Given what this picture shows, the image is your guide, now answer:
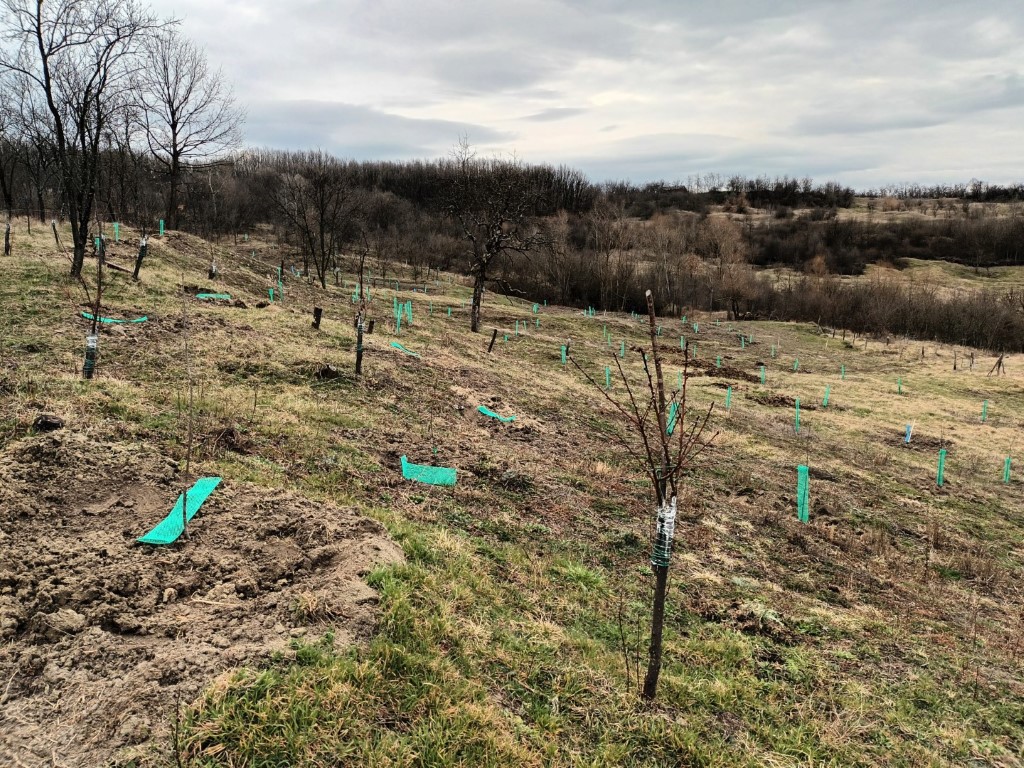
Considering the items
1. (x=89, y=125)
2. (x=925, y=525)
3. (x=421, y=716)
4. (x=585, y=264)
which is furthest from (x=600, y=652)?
(x=585, y=264)

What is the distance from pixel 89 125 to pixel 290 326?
6.16 m

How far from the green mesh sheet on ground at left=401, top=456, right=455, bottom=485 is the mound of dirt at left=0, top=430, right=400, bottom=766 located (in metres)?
2.11

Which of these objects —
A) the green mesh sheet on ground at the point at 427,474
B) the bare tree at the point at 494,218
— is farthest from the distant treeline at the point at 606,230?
the green mesh sheet on ground at the point at 427,474

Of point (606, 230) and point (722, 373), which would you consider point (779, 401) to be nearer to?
point (722, 373)

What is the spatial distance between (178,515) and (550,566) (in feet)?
11.4

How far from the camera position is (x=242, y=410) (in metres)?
8.32

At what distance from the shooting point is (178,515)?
15.3 feet

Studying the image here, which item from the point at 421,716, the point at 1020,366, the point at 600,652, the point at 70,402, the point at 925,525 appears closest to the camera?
the point at 421,716

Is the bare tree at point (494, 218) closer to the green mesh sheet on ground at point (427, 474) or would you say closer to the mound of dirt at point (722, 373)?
the mound of dirt at point (722, 373)

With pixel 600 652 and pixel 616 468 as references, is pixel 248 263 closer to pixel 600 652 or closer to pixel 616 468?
pixel 616 468

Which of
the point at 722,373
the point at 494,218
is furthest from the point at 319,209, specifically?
the point at 722,373

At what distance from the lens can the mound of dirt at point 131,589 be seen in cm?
286

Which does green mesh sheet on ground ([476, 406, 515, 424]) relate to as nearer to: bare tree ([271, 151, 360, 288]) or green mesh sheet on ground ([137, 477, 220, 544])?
green mesh sheet on ground ([137, 477, 220, 544])

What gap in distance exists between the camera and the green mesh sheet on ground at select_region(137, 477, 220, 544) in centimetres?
433
